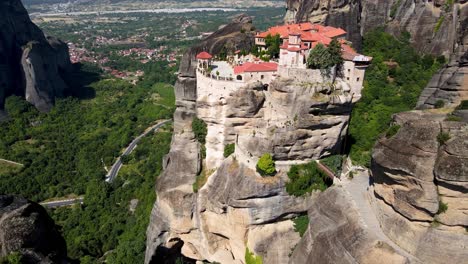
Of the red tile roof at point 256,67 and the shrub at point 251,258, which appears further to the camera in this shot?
the red tile roof at point 256,67

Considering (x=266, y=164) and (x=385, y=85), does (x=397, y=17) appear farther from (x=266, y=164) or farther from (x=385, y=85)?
(x=266, y=164)

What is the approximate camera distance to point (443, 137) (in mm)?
20078

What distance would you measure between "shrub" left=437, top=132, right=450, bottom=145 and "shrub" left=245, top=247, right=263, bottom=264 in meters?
16.4

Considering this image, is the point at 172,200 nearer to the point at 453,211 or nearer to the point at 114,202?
the point at 114,202

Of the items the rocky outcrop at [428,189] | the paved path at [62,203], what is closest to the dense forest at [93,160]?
the paved path at [62,203]

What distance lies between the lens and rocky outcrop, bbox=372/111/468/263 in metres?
19.4

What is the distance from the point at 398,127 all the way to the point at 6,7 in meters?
88.5

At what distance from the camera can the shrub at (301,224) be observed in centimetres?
2981

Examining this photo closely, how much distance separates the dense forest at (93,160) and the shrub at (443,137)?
30.2m

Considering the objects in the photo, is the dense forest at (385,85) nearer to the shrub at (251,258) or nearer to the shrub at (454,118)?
the shrub at (454,118)

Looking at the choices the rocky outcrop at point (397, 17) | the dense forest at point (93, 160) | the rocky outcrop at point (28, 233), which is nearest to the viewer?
the rocky outcrop at point (28, 233)

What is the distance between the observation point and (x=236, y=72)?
102 feet

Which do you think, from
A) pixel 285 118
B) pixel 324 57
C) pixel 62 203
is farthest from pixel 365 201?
pixel 62 203

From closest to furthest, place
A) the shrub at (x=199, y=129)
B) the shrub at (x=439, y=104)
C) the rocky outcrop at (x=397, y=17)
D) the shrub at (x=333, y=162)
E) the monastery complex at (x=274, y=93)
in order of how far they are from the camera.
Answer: the shrub at (x=439, y=104) → the monastery complex at (x=274, y=93) → the shrub at (x=333, y=162) → the shrub at (x=199, y=129) → the rocky outcrop at (x=397, y=17)
